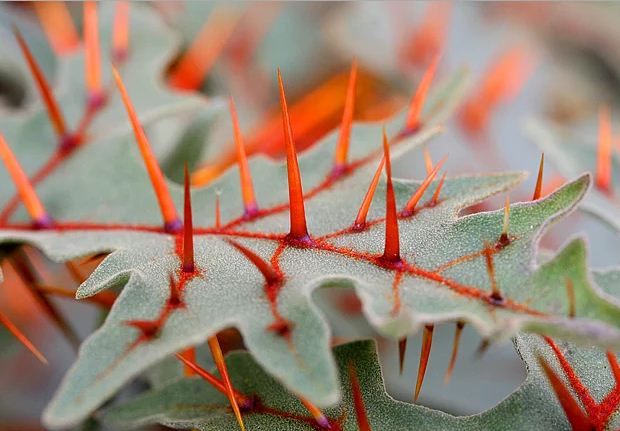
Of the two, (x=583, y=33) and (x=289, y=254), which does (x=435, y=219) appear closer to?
(x=289, y=254)

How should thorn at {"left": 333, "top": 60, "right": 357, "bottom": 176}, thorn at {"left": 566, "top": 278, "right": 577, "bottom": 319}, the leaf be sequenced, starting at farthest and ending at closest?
thorn at {"left": 333, "top": 60, "right": 357, "bottom": 176} < the leaf < thorn at {"left": 566, "top": 278, "right": 577, "bottom": 319}

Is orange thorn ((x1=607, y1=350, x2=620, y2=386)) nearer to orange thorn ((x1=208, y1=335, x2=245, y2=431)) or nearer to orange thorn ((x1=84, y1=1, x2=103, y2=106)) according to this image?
orange thorn ((x1=208, y1=335, x2=245, y2=431))

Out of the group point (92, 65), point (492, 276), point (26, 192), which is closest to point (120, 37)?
point (92, 65)

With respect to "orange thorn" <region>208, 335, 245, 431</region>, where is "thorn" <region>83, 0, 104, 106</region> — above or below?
above

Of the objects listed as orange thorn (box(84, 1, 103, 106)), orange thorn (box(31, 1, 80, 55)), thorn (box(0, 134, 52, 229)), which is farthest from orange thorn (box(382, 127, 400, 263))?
orange thorn (box(31, 1, 80, 55))

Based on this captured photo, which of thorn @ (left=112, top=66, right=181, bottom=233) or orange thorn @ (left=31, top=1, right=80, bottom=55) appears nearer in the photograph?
thorn @ (left=112, top=66, right=181, bottom=233)

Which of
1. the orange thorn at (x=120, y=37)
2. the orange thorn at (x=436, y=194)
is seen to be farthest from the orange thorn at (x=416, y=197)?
the orange thorn at (x=120, y=37)
